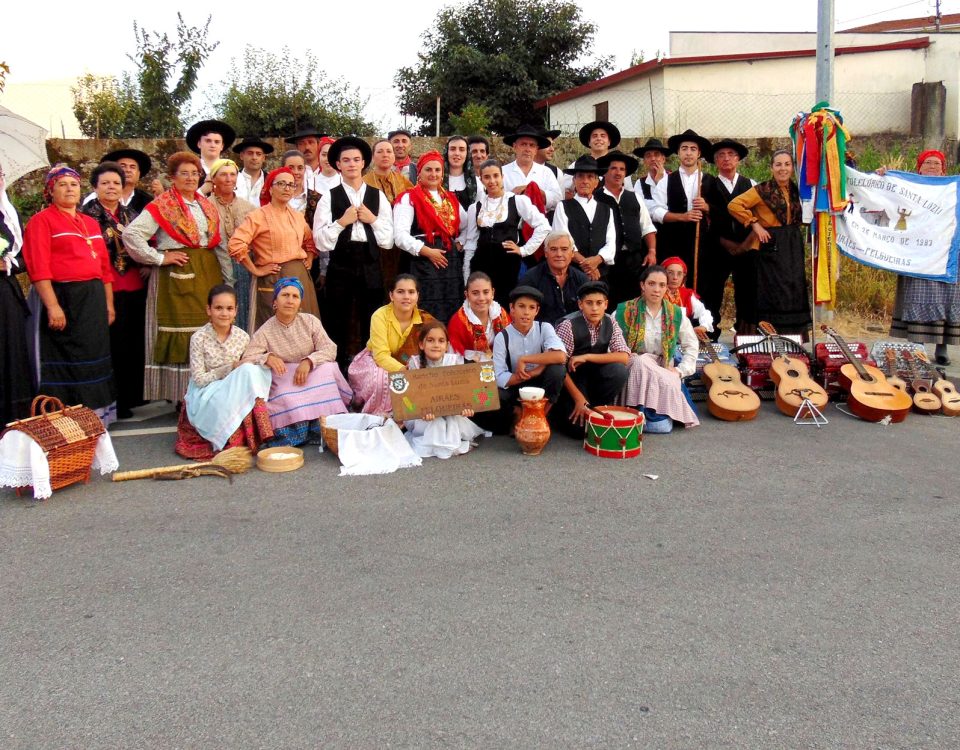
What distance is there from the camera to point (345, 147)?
21.8 feet

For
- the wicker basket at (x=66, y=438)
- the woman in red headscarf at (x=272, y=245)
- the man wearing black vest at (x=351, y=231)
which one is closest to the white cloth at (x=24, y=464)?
the wicker basket at (x=66, y=438)

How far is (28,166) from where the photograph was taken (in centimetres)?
636

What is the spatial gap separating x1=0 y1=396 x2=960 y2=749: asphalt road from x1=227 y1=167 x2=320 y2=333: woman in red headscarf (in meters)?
1.82

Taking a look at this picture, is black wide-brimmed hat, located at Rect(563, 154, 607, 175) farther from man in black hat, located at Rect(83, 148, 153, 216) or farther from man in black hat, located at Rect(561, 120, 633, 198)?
man in black hat, located at Rect(83, 148, 153, 216)

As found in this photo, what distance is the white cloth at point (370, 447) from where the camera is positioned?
5.07m

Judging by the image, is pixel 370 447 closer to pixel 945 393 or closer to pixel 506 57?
pixel 945 393

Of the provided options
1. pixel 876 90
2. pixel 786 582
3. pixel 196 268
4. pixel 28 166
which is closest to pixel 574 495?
pixel 786 582

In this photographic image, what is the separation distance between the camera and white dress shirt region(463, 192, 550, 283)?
22.4 ft

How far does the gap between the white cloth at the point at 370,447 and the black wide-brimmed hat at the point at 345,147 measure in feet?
7.69

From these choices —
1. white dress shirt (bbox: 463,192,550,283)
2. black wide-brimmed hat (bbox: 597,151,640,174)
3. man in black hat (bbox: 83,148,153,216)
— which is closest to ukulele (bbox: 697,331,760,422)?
white dress shirt (bbox: 463,192,550,283)

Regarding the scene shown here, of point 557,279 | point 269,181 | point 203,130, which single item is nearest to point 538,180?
point 557,279

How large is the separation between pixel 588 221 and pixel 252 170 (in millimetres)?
3005

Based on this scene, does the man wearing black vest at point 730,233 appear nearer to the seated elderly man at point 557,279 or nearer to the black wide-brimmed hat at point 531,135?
the black wide-brimmed hat at point 531,135

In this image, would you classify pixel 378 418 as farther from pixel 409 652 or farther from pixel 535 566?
pixel 409 652
